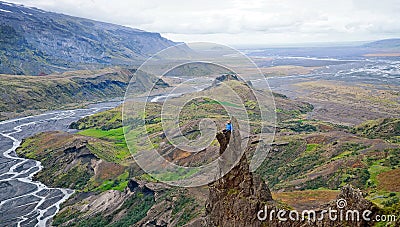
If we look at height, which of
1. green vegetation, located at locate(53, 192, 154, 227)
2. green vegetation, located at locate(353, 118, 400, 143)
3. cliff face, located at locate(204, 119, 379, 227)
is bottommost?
green vegetation, located at locate(53, 192, 154, 227)

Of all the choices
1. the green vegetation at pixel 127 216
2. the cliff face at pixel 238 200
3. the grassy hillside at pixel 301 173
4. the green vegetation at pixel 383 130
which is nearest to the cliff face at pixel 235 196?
the cliff face at pixel 238 200

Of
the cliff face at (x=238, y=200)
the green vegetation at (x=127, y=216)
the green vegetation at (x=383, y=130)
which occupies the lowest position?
the green vegetation at (x=127, y=216)

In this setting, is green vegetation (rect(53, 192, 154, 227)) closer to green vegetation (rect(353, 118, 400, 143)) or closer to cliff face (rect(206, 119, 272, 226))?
→ cliff face (rect(206, 119, 272, 226))

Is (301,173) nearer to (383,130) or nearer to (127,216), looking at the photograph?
(127,216)

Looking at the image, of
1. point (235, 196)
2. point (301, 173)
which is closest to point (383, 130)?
point (301, 173)

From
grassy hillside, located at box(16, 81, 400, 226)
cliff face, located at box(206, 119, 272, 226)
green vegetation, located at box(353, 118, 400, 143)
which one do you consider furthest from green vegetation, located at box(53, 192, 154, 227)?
green vegetation, located at box(353, 118, 400, 143)

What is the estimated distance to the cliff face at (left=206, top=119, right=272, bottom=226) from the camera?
1756cm

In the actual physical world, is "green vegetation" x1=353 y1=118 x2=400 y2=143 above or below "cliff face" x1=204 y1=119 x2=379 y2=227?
below

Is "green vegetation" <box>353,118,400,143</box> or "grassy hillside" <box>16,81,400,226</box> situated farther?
"green vegetation" <box>353,118,400,143</box>

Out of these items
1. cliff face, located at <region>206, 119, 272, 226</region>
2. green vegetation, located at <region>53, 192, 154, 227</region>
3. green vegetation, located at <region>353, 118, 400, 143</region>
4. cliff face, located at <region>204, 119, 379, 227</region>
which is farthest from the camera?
green vegetation, located at <region>353, 118, 400, 143</region>

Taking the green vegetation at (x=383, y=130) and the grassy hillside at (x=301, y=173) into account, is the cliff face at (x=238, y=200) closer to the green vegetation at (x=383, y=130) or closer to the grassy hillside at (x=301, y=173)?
the grassy hillside at (x=301, y=173)

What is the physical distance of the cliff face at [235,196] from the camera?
57.6 feet

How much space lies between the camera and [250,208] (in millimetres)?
17547

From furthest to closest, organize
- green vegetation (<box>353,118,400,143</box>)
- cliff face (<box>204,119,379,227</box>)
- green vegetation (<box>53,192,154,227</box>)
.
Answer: green vegetation (<box>353,118,400,143</box>), green vegetation (<box>53,192,154,227</box>), cliff face (<box>204,119,379,227</box>)
